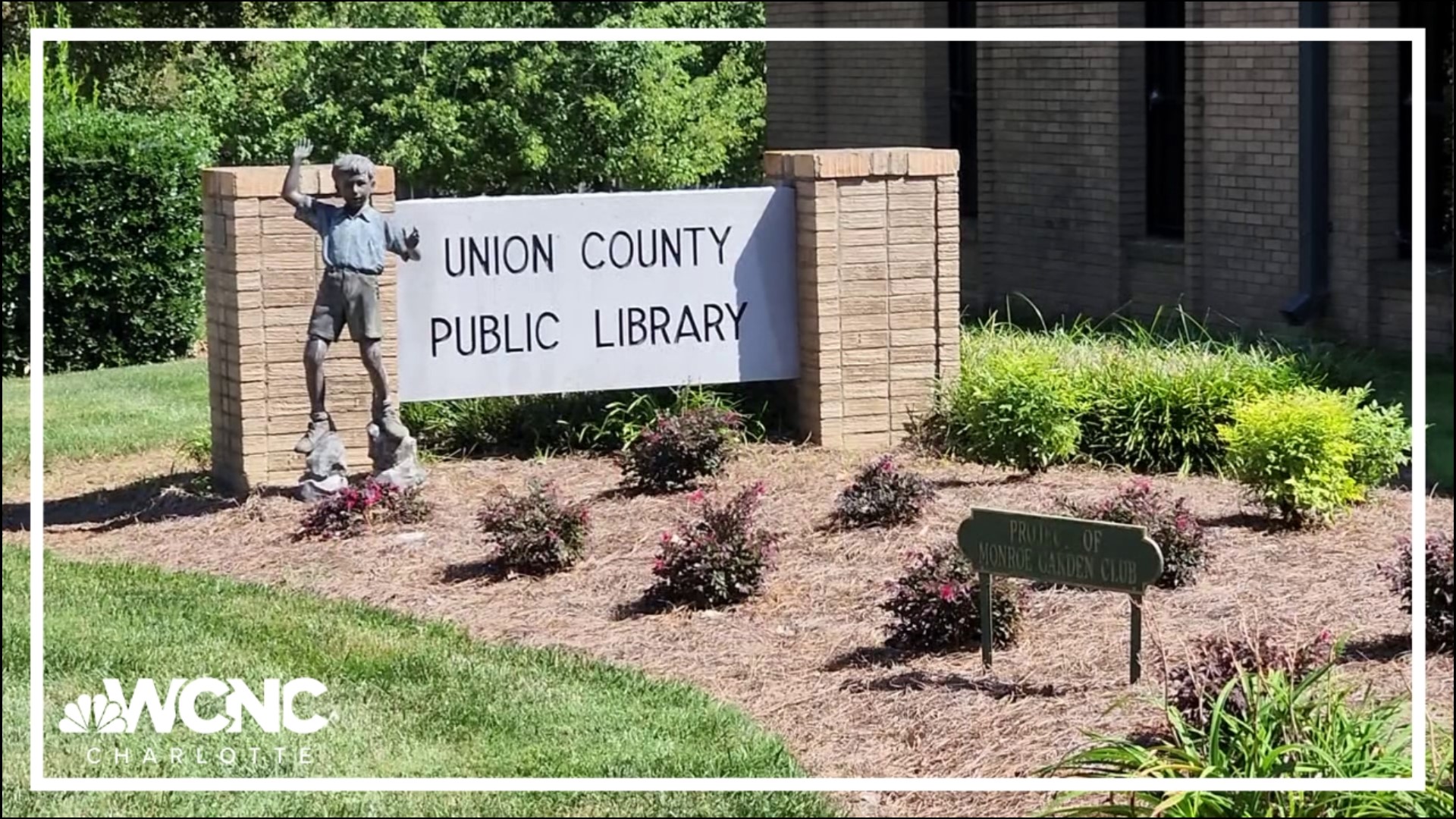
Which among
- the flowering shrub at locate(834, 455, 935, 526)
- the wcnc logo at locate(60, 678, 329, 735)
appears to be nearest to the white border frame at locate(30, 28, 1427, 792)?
the wcnc logo at locate(60, 678, 329, 735)

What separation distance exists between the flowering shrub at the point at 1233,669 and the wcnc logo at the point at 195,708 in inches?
95.7

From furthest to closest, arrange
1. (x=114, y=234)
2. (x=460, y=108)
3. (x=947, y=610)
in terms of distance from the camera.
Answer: (x=460, y=108), (x=114, y=234), (x=947, y=610)

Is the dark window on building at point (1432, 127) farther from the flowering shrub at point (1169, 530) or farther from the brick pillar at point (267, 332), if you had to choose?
the brick pillar at point (267, 332)

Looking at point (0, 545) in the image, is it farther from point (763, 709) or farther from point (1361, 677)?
point (1361, 677)

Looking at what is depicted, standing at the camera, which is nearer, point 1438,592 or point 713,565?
point 1438,592

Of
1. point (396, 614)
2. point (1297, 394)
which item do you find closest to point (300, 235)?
point (396, 614)

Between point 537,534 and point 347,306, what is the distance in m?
1.39

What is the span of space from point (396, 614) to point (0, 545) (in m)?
1.93

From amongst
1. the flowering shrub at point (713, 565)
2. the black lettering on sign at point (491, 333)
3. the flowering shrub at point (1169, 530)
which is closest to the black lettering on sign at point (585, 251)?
the black lettering on sign at point (491, 333)

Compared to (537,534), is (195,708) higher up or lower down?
lower down

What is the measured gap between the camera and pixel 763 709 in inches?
260

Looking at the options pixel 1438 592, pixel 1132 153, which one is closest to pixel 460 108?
pixel 1132 153

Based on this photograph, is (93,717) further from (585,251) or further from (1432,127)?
(1432,127)

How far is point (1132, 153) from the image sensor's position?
52.0 ft
